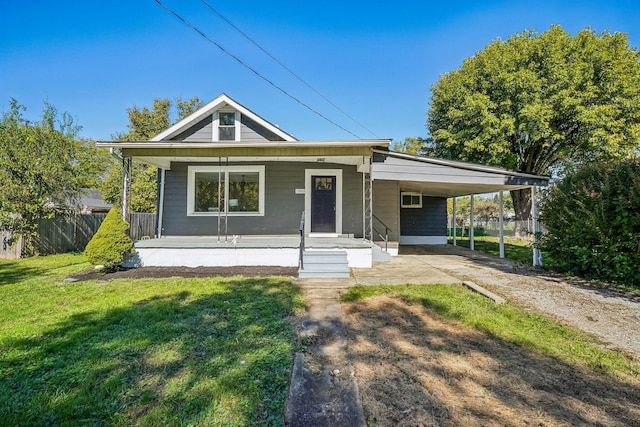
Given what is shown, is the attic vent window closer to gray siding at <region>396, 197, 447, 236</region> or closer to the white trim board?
the white trim board

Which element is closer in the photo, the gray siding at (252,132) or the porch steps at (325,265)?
the porch steps at (325,265)

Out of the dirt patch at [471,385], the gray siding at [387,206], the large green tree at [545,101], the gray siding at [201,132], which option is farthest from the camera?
the large green tree at [545,101]

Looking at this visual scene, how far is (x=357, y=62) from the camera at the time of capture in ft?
41.1

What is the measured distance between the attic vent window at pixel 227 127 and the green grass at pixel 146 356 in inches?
251

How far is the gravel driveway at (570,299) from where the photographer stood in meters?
3.50

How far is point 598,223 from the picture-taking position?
18.9 feet

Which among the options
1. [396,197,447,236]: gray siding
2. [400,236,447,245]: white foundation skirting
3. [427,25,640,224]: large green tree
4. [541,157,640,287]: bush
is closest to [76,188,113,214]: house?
[396,197,447,236]: gray siding

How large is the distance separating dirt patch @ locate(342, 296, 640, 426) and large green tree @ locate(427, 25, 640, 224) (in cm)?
1324

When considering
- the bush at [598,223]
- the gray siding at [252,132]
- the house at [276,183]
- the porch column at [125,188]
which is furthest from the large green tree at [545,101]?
the porch column at [125,188]

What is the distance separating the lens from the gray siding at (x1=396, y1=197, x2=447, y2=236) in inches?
544

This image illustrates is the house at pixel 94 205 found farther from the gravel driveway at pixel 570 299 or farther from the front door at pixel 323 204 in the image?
the gravel driveway at pixel 570 299

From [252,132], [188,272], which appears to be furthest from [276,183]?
[188,272]

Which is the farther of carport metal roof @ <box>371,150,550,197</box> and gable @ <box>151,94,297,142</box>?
gable @ <box>151,94,297,142</box>

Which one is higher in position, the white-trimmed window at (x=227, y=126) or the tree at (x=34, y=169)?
the white-trimmed window at (x=227, y=126)
